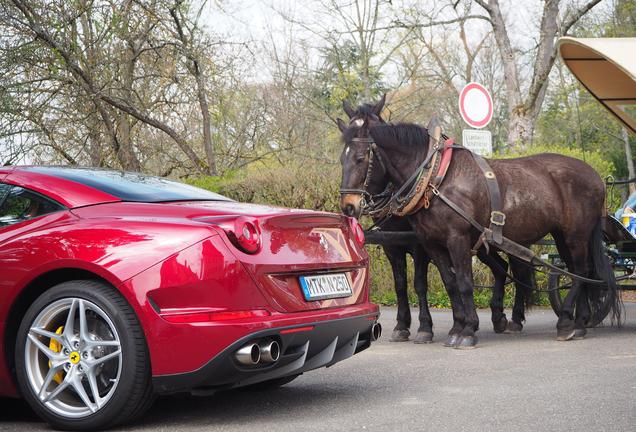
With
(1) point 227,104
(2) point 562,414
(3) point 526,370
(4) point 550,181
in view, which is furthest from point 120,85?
(2) point 562,414

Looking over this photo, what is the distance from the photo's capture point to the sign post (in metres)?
12.3

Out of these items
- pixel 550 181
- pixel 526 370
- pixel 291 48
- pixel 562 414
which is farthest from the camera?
pixel 291 48

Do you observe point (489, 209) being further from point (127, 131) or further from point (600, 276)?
point (127, 131)

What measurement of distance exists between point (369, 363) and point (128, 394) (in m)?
2.93

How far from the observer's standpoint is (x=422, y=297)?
8906 mm

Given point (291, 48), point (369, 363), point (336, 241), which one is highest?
point (291, 48)

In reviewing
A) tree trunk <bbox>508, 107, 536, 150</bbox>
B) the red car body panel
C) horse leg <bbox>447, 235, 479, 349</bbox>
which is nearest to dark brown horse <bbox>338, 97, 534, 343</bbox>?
horse leg <bbox>447, 235, 479, 349</bbox>

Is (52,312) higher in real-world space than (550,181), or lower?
lower

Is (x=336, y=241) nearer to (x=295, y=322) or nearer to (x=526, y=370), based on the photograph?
(x=295, y=322)

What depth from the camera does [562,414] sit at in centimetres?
494

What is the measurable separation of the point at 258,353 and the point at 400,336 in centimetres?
429

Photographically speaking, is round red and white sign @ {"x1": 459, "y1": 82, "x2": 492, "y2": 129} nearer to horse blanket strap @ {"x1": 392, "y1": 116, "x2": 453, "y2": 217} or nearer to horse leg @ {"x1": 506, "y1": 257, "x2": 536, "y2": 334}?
horse leg @ {"x1": 506, "y1": 257, "x2": 536, "y2": 334}

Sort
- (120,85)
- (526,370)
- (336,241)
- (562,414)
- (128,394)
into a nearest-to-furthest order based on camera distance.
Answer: (128,394) → (562,414) → (336,241) → (526,370) → (120,85)

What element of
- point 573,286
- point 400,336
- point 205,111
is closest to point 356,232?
point 400,336
